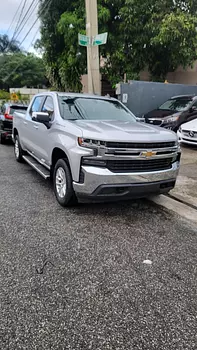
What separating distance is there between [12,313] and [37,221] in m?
1.80

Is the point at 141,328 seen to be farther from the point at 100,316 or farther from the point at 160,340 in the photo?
the point at 100,316

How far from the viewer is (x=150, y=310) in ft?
7.57

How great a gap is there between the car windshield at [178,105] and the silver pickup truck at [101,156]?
654cm

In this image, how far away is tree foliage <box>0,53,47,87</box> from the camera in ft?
147

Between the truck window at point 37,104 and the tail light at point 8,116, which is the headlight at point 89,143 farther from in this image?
the tail light at point 8,116

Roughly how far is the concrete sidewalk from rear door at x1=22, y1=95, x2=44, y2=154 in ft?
10.0

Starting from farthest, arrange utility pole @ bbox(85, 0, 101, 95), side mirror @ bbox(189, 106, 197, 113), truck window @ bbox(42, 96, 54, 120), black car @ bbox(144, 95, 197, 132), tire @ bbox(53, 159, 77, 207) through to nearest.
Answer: side mirror @ bbox(189, 106, 197, 113) < black car @ bbox(144, 95, 197, 132) < utility pole @ bbox(85, 0, 101, 95) < truck window @ bbox(42, 96, 54, 120) < tire @ bbox(53, 159, 77, 207)

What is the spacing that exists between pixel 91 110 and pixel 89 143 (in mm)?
1580

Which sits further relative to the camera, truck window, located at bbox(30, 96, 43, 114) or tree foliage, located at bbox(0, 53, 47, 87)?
tree foliage, located at bbox(0, 53, 47, 87)

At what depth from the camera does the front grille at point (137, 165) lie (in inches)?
149

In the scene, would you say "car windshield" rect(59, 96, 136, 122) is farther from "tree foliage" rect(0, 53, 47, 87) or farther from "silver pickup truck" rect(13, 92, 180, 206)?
"tree foliage" rect(0, 53, 47, 87)

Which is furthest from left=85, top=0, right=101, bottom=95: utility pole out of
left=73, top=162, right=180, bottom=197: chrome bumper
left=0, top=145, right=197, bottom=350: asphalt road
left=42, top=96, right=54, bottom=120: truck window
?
left=73, top=162, right=180, bottom=197: chrome bumper

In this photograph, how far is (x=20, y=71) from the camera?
45.3 m

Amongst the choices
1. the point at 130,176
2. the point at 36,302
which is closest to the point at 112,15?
the point at 130,176
